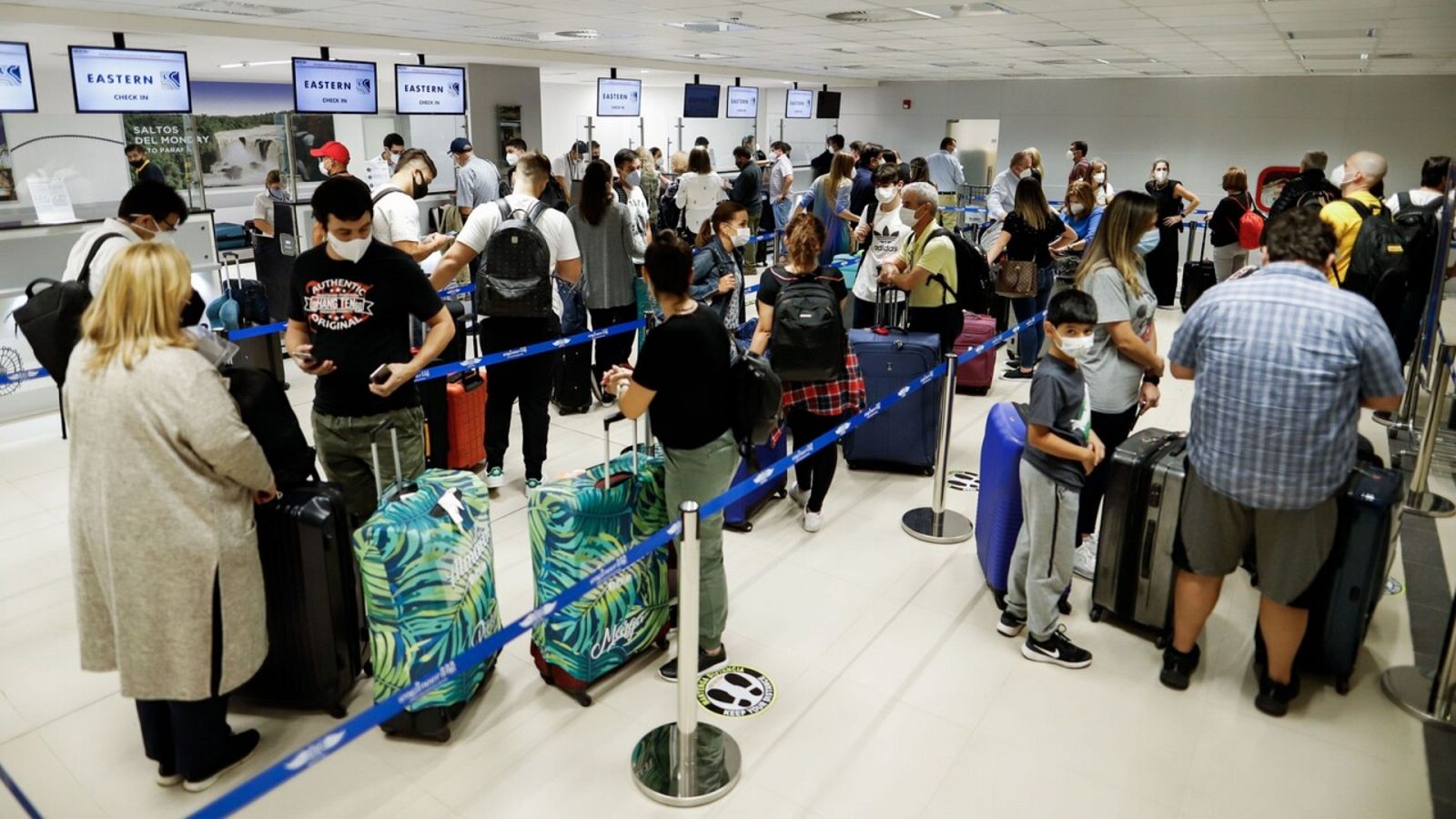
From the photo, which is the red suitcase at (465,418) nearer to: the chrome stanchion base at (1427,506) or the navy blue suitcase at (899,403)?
the navy blue suitcase at (899,403)

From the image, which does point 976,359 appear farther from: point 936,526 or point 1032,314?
point 936,526

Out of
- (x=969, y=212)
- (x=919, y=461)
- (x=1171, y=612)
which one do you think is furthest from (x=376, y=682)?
(x=969, y=212)

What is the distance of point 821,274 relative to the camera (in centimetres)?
449

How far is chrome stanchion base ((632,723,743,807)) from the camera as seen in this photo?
284 cm

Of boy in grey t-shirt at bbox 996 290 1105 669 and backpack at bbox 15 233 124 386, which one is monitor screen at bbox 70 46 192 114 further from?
boy in grey t-shirt at bbox 996 290 1105 669

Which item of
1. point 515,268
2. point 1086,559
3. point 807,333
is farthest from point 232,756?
point 1086,559

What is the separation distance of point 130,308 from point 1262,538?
3.42 meters

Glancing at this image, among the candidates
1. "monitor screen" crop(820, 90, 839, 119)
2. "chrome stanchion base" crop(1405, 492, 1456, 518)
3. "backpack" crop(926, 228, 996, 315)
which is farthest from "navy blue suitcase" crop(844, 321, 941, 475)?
"monitor screen" crop(820, 90, 839, 119)

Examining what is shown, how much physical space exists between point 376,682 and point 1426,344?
7.19 meters

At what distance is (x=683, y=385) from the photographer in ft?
9.89

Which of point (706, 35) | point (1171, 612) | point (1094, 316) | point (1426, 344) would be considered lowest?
point (1171, 612)

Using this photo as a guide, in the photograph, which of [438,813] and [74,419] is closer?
[74,419]

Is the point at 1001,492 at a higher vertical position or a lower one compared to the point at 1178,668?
higher

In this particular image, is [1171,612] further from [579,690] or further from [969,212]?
[969,212]
